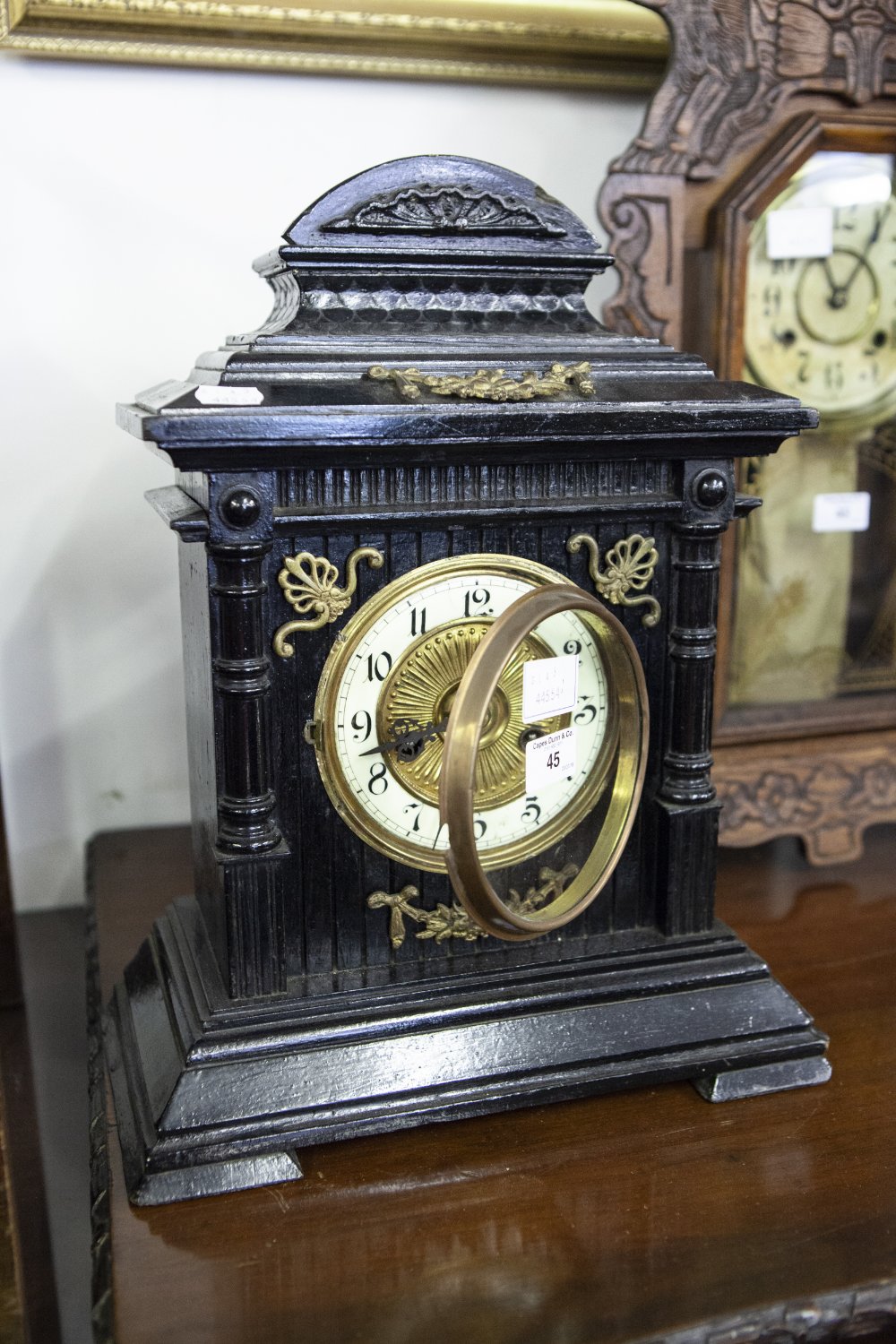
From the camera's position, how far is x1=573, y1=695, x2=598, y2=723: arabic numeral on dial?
883mm

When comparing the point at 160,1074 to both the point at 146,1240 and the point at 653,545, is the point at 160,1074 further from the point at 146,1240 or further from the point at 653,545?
the point at 653,545

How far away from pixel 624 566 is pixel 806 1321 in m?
0.48

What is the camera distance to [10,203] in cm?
122

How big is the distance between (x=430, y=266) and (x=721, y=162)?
0.47m

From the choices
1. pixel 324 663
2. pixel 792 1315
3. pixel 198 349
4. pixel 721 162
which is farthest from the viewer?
pixel 198 349

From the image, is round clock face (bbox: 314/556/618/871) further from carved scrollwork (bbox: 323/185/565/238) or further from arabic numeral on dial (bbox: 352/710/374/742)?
carved scrollwork (bbox: 323/185/565/238)

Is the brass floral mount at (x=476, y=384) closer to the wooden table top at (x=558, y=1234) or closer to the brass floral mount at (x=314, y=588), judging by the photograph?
the brass floral mount at (x=314, y=588)

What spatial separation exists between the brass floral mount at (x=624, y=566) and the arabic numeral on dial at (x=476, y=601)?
0.07 meters

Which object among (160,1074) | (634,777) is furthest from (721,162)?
(160,1074)

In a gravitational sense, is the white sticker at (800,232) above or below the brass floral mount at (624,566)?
above

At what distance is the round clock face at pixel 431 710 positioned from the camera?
0.83m

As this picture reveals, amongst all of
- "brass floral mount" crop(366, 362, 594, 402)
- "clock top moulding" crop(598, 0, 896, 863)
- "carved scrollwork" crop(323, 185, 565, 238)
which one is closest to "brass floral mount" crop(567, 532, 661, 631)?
"brass floral mount" crop(366, 362, 594, 402)

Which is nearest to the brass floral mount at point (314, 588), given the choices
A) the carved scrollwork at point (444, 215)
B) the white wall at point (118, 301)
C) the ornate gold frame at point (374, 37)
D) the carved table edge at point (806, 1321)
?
the carved scrollwork at point (444, 215)

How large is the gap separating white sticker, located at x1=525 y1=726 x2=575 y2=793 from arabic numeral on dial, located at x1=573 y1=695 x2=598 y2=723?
12 mm
